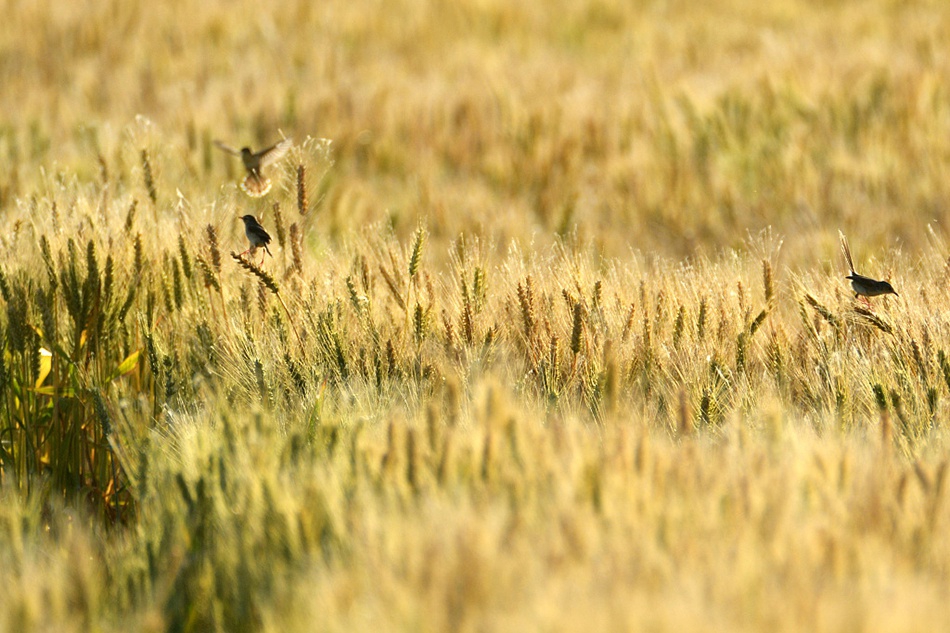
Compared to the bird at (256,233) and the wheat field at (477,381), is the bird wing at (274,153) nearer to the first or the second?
the wheat field at (477,381)

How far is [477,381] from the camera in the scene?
5.93 feet

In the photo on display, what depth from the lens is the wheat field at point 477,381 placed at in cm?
122

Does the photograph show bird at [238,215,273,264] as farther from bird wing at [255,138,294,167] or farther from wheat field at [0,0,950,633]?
bird wing at [255,138,294,167]

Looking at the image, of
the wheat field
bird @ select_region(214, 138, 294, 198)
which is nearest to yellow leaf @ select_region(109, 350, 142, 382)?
the wheat field

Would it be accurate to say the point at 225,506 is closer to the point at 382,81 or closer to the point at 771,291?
the point at 771,291

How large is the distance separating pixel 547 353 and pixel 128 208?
44.0 inches

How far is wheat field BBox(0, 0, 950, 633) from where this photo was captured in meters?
1.22

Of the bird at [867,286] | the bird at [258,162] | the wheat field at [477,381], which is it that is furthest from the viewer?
the bird at [258,162]

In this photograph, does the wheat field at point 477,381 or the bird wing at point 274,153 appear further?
the bird wing at point 274,153

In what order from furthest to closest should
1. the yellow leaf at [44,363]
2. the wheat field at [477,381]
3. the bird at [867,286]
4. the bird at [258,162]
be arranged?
the bird at [258,162] → the yellow leaf at [44,363] → the bird at [867,286] → the wheat field at [477,381]

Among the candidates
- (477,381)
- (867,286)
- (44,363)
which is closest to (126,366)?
(44,363)

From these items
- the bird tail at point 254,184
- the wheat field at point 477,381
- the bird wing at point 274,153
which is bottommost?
the wheat field at point 477,381

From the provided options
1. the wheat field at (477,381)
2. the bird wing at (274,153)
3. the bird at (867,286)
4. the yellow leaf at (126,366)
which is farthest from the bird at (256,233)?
the bird at (867,286)

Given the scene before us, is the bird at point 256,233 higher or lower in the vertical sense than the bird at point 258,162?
lower
